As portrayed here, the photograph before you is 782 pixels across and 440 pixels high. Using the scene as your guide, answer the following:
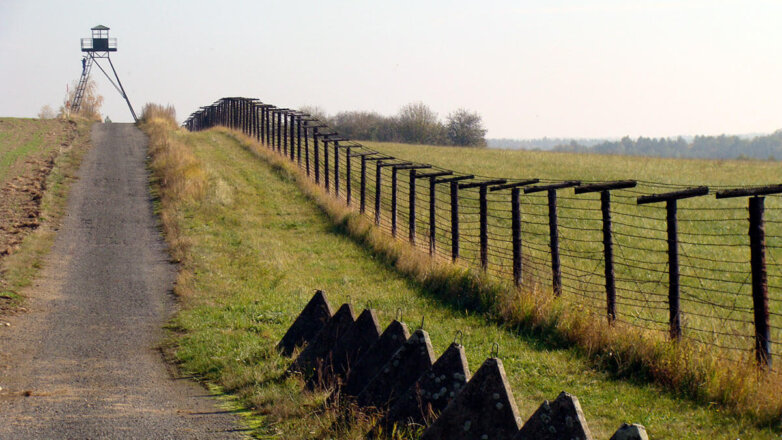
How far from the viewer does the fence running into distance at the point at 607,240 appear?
901 cm

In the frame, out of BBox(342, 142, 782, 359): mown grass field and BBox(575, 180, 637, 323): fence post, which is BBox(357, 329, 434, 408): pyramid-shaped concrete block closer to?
BBox(342, 142, 782, 359): mown grass field

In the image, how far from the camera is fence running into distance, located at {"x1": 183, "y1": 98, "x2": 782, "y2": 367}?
9.01 meters

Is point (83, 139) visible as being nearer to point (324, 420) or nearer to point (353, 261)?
point (353, 261)

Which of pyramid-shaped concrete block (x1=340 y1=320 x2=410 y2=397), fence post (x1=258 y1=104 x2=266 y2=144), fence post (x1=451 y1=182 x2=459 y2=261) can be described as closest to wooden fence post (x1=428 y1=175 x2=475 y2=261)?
fence post (x1=451 y1=182 x2=459 y2=261)

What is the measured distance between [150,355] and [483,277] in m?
5.00

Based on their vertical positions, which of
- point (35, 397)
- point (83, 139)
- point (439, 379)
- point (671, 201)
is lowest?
point (35, 397)

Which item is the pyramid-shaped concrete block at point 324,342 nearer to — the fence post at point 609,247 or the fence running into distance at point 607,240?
the fence running into distance at point 607,240

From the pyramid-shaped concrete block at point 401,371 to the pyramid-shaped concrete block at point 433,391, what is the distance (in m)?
0.26

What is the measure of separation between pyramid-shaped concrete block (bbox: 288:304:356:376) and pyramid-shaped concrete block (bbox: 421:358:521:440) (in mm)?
2664

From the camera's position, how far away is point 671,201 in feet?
30.0

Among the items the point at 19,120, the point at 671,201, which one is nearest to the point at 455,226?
the point at 671,201

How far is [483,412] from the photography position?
5.14 meters

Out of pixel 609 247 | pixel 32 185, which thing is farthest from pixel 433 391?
pixel 32 185

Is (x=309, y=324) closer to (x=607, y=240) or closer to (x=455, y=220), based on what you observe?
(x=607, y=240)
